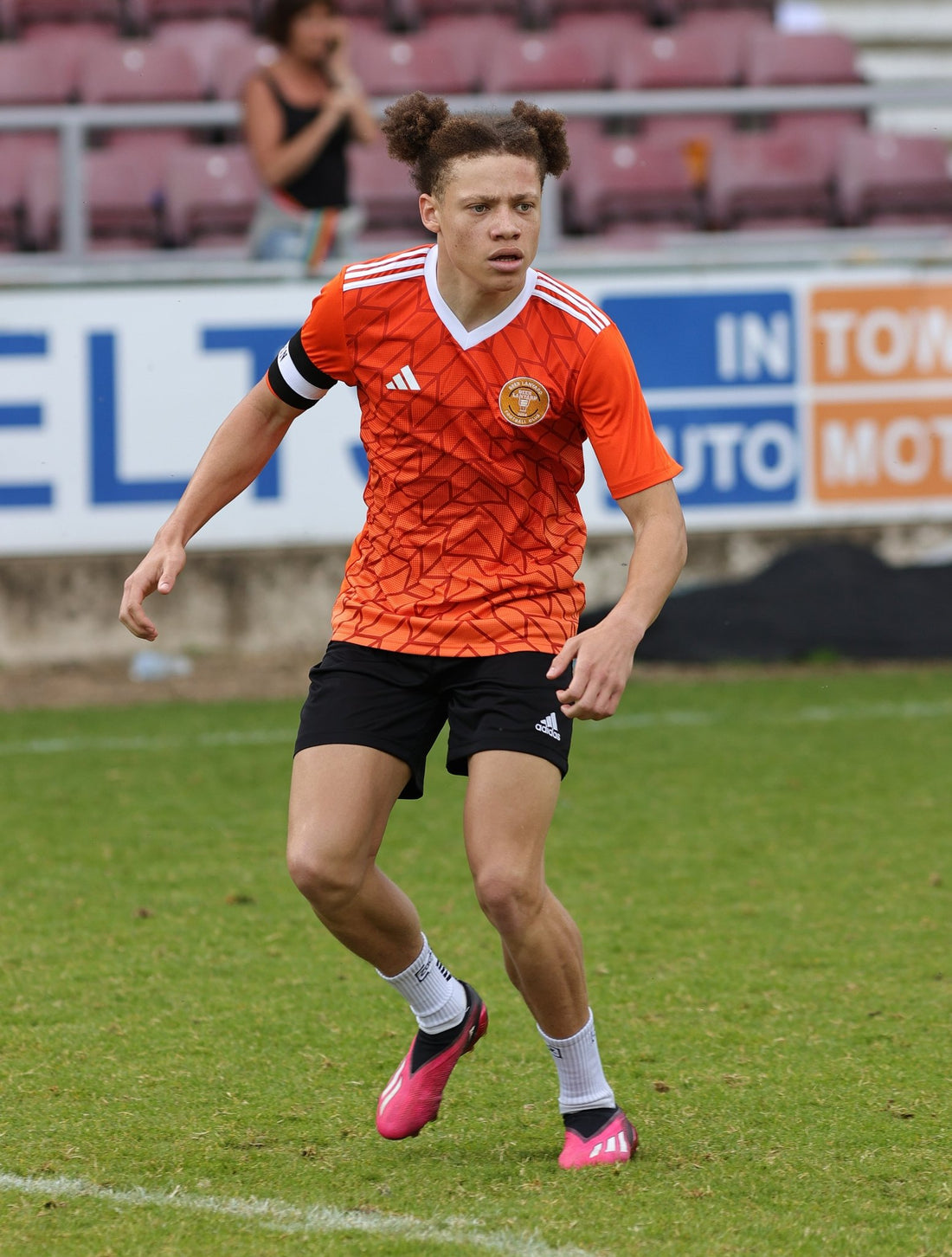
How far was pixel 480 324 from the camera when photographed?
365 cm

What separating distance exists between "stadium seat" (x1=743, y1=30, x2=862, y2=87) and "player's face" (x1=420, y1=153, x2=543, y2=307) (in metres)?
9.81

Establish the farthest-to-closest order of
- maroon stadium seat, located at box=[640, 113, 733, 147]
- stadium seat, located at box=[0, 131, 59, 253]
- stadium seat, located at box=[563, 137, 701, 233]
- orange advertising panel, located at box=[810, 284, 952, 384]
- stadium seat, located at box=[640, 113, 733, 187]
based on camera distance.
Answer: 1. maroon stadium seat, located at box=[640, 113, 733, 147]
2. stadium seat, located at box=[640, 113, 733, 187]
3. stadium seat, located at box=[563, 137, 701, 233]
4. stadium seat, located at box=[0, 131, 59, 253]
5. orange advertising panel, located at box=[810, 284, 952, 384]

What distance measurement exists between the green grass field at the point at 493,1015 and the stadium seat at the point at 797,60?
6.30m

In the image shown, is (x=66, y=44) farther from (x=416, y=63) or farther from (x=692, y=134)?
(x=692, y=134)

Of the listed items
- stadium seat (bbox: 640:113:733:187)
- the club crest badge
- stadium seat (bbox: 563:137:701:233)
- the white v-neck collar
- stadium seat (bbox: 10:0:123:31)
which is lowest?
stadium seat (bbox: 563:137:701:233)

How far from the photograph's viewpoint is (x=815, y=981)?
193 inches

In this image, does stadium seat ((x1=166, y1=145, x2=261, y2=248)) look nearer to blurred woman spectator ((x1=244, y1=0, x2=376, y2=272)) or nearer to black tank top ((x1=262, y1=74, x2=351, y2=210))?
blurred woman spectator ((x1=244, y1=0, x2=376, y2=272))

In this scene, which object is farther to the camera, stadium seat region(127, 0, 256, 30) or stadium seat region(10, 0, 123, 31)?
stadium seat region(127, 0, 256, 30)

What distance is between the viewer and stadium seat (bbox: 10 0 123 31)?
43.4 ft

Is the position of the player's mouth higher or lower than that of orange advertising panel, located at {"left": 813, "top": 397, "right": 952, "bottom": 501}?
higher

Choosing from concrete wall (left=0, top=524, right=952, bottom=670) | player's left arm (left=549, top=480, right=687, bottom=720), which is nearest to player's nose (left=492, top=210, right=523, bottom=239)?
player's left arm (left=549, top=480, right=687, bottom=720)

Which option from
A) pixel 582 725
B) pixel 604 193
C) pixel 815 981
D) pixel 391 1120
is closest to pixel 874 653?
pixel 582 725

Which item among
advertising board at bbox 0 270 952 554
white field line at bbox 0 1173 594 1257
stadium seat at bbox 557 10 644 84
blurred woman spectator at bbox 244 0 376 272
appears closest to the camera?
white field line at bbox 0 1173 594 1257

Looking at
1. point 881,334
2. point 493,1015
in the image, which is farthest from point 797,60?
point 493,1015
